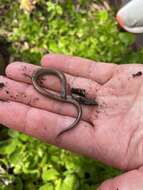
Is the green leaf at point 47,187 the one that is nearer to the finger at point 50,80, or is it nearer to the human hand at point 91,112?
the human hand at point 91,112

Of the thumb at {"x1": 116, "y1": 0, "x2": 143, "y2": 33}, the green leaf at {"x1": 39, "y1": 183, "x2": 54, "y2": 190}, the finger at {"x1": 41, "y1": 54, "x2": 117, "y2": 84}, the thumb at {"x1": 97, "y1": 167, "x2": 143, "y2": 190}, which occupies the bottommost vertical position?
the green leaf at {"x1": 39, "y1": 183, "x2": 54, "y2": 190}

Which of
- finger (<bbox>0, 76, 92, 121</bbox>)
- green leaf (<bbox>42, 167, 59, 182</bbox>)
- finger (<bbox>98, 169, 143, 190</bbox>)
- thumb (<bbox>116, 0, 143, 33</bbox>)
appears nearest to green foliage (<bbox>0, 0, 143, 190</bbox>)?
green leaf (<bbox>42, 167, 59, 182</bbox>)

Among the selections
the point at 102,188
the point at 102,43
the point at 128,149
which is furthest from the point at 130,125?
the point at 102,43

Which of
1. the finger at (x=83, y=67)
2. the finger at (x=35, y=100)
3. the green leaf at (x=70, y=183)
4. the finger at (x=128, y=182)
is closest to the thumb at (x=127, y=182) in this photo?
the finger at (x=128, y=182)

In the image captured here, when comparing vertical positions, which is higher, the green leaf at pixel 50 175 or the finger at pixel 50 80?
the finger at pixel 50 80

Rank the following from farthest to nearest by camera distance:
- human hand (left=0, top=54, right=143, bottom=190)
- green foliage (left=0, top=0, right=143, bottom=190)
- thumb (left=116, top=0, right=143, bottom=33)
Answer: thumb (left=116, top=0, right=143, bottom=33), green foliage (left=0, top=0, right=143, bottom=190), human hand (left=0, top=54, right=143, bottom=190)

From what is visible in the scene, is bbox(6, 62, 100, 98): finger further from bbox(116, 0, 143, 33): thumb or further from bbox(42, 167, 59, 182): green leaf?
bbox(116, 0, 143, 33): thumb

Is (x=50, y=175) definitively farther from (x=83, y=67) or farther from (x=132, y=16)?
(x=132, y=16)
